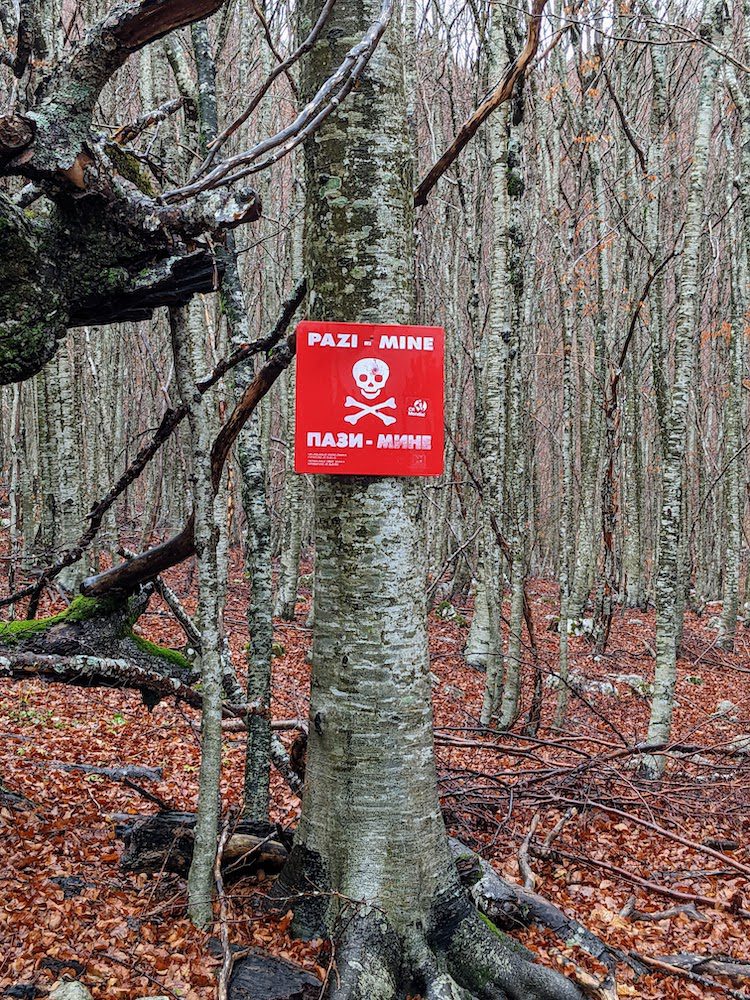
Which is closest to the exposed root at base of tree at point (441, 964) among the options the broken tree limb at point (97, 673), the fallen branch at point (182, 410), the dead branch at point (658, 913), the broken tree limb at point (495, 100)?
the dead branch at point (658, 913)

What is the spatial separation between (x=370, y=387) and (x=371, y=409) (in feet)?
0.28

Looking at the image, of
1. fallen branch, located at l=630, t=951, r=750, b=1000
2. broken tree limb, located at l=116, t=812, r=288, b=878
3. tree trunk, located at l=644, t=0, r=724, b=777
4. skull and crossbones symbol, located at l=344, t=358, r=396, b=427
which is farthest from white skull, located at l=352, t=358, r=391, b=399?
tree trunk, located at l=644, t=0, r=724, b=777

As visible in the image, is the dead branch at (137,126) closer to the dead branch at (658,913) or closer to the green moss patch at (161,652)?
the green moss patch at (161,652)

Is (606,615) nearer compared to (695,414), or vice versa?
(606,615)

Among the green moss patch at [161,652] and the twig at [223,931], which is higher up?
the green moss patch at [161,652]

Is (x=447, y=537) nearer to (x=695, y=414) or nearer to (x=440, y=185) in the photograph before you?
(x=695, y=414)

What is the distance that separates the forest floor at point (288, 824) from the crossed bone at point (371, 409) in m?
1.97

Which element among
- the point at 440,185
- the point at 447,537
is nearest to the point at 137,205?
the point at 447,537

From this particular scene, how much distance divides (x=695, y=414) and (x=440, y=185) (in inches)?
263

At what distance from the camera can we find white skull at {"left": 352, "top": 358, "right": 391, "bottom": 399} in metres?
2.88

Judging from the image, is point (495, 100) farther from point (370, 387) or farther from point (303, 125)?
point (370, 387)

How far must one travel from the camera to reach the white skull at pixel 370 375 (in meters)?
2.88

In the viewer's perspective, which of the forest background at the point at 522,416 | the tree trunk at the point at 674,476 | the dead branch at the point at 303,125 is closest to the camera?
the dead branch at the point at 303,125

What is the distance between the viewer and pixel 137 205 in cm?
268
